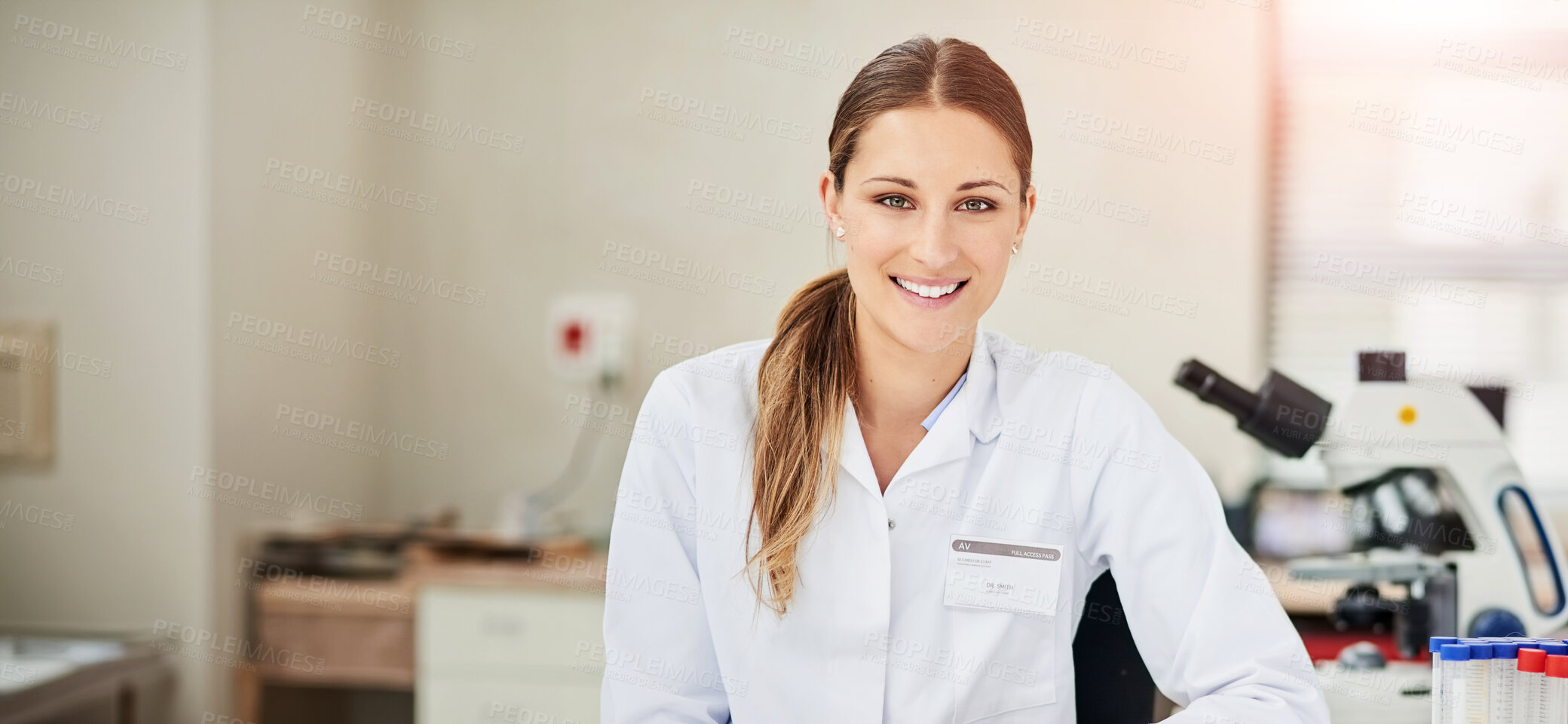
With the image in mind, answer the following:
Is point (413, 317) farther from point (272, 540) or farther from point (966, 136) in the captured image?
point (966, 136)

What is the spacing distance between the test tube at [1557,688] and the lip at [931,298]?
2.18 feet

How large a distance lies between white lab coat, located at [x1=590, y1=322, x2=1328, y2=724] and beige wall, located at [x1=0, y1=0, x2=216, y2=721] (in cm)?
157

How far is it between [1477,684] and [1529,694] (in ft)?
0.16

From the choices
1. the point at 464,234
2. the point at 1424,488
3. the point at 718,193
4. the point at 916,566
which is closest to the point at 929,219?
the point at 916,566

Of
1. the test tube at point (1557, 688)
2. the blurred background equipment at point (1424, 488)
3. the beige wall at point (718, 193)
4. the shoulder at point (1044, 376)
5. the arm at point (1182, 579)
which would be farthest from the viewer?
the beige wall at point (718, 193)

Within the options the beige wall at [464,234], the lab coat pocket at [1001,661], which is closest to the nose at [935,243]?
the lab coat pocket at [1001,661]

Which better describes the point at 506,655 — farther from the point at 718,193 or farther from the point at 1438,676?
the point at 1438,676

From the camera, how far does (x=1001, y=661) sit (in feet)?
4.11

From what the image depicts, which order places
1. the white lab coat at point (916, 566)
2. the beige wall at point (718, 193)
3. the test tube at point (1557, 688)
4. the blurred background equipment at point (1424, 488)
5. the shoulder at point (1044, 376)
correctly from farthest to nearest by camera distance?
the beige wall at point (718, 193), the blurred background equipment at point (1424, 488), the shoulder at point (1044, 376), the white lab coat at point (916, 566), the test tube at point (1557, 688)

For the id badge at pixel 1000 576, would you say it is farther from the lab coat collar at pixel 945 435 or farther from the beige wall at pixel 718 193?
the beige wall at pixel 718 193

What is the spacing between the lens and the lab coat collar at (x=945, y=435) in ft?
4.26

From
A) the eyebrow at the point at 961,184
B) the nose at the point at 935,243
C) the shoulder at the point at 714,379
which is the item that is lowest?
the shoulder at the point at 714,379

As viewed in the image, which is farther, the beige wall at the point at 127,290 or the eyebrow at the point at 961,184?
the beige wall at the point at 127,290

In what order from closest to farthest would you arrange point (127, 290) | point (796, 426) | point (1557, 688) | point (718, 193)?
1. point (1557, 688)
2. point (796, 426)
3. point (127, 290)
4. point (718, 193)
